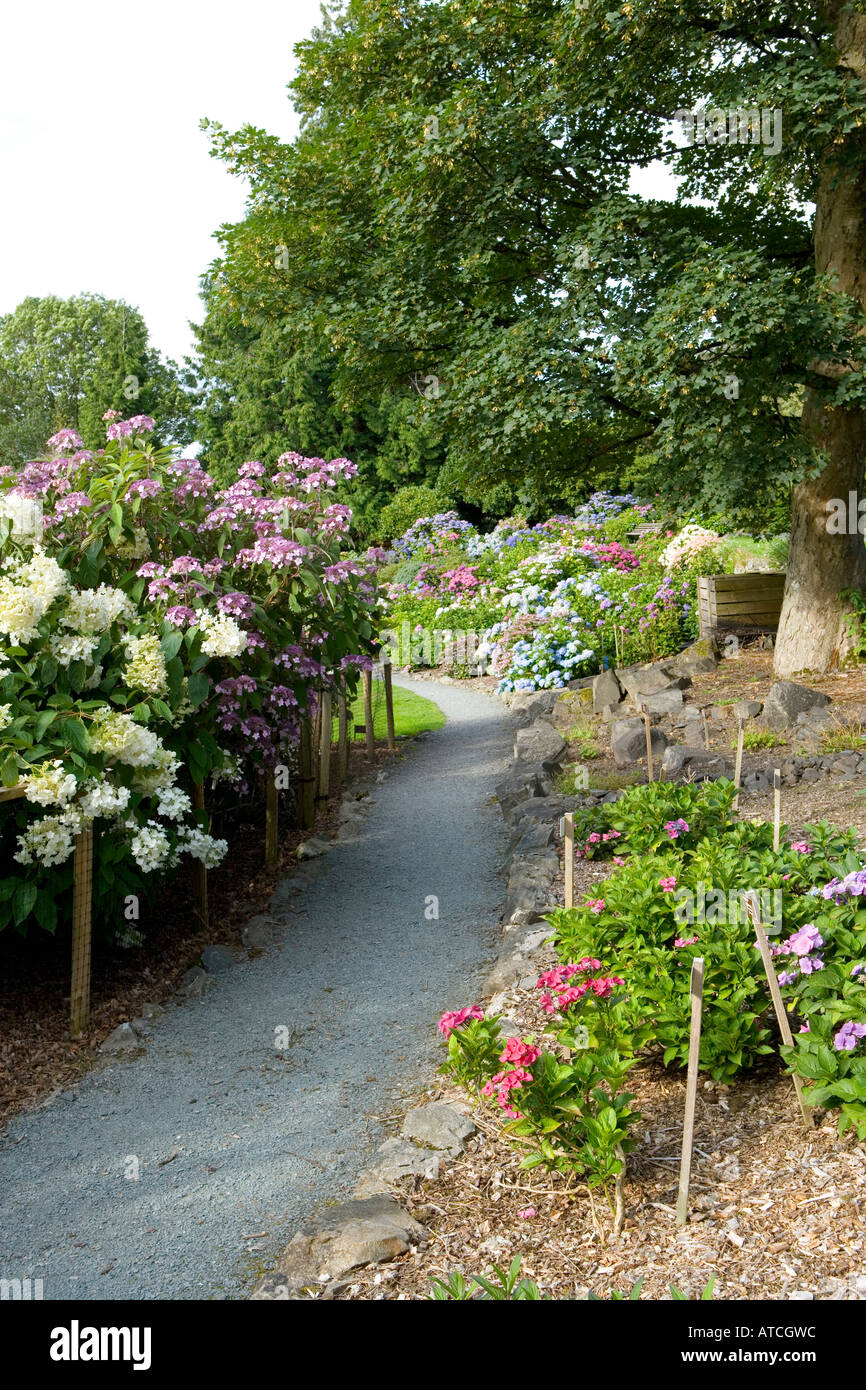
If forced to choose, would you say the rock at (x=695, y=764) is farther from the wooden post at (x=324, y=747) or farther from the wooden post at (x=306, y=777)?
the wooden post at (x=324, y=747)

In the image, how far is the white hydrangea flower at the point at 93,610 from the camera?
4.55 meters

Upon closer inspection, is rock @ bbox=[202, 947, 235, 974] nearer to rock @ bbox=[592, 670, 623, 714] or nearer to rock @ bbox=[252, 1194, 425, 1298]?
rock @ bbox=[252, 1194, 425, 1298]

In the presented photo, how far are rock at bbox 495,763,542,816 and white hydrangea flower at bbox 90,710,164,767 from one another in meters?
3.49

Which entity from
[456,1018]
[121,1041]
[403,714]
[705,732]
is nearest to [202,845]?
[121,1041]

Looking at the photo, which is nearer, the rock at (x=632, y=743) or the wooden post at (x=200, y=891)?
the wooden post at (x=200, y=891)

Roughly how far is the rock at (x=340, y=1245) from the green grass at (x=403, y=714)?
24.0ft

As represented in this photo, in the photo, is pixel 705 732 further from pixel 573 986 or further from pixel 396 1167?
pixel 396 1167

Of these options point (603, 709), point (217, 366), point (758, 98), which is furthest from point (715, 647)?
point (217, 366)

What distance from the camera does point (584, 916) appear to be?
3.95 meters

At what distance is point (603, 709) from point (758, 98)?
484cm

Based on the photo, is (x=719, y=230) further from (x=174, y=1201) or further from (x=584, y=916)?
(x=174, y=1201)

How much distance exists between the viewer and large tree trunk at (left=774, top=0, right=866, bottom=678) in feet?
29.4

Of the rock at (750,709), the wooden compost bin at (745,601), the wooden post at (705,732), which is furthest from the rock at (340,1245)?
the wooden compost bin at (745,601)

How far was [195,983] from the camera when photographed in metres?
5.10
